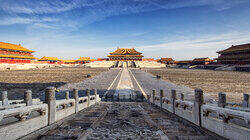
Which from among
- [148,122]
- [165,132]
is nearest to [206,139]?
[165,132]

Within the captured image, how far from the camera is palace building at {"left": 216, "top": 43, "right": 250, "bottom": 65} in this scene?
52.0 metres

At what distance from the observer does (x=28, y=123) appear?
12.6 feet

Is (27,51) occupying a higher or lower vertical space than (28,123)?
higher

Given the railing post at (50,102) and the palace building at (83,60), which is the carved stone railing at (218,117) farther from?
the palace building at (83,60)

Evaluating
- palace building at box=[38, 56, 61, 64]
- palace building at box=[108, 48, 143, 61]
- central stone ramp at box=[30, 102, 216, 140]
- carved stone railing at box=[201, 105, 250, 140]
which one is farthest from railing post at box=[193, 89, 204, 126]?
palace building at box=[38, 56, 61, 64]

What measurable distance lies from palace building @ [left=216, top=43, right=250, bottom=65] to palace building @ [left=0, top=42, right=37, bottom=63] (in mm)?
91235

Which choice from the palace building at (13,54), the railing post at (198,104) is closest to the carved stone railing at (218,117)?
the railing post at (198,104)

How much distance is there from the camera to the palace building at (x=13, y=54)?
184ft

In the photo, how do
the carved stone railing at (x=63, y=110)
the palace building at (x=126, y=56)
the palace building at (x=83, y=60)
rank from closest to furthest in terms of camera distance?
the carved stone railing at (x=63, y=110), the palace building at (x=126, y=56), the palace building at (x=83, y=60)

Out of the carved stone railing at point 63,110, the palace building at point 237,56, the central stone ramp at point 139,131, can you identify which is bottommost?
the central stone ramp at point 139,131

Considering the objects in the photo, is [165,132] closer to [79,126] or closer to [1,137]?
[79,126]

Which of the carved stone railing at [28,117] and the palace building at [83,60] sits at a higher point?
the palace building at [83,60]

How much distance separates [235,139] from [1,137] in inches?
218

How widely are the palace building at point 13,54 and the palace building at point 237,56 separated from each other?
9123cm
